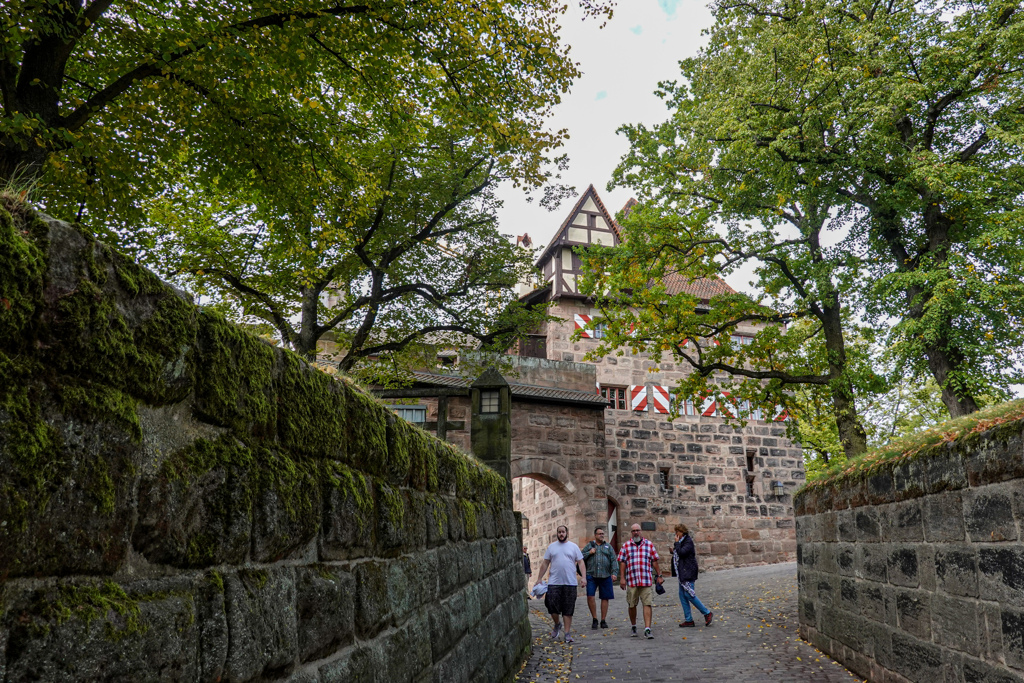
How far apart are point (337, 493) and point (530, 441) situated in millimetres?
15957

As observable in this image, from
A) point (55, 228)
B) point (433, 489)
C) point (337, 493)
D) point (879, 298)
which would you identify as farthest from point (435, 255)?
point (55, 228)

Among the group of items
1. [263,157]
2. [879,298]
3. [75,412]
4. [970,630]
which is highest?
[263,157]

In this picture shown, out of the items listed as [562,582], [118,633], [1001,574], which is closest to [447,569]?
[118,633]

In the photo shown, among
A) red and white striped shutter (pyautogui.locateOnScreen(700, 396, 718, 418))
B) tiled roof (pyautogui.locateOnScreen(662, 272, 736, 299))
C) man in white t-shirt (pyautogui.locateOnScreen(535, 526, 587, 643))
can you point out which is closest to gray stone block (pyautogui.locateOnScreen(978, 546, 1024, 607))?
man in white t-shirt (pyautogui.locateOnScreen(535, 526, 587, 643))

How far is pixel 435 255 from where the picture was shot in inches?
602

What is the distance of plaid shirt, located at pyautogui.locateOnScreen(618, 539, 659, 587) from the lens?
10.2 meters

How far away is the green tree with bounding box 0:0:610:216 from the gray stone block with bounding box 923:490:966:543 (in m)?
6.72

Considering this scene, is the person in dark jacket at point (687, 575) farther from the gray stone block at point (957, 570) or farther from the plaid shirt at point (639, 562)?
the gray stone block at point (957, 570)

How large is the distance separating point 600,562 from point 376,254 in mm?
7382

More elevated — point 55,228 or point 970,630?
point 55,228

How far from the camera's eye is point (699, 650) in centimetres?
822

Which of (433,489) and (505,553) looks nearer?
(433,489)

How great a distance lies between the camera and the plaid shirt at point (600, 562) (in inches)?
443

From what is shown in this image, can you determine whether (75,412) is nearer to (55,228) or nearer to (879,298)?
(55,228)
